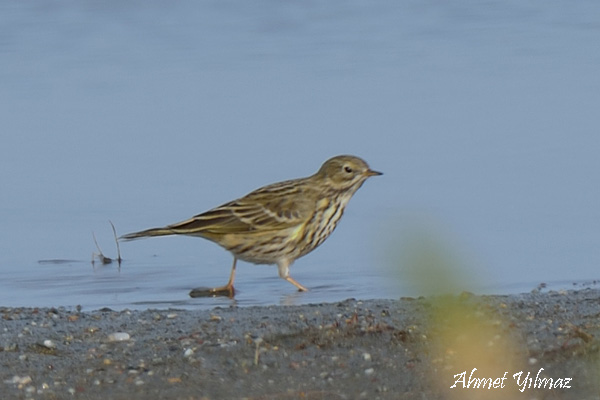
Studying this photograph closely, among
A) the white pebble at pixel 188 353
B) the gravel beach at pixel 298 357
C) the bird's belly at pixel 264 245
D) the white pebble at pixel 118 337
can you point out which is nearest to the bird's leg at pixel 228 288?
the bird's belly at pixel 264 245

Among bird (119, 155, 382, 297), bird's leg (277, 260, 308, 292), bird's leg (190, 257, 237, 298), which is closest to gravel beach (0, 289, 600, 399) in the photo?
bird's leg (190, 257, 237, 298)

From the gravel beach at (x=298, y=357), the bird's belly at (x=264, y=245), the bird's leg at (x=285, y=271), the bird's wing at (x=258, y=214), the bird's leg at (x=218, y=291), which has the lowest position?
the gravel beach at (x=298, y=357)

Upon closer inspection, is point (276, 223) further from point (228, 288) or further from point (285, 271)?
point (228, 288)

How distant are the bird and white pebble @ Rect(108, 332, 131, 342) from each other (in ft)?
8.34

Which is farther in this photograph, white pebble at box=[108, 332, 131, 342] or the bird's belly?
the bird's belly

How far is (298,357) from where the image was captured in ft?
20.7

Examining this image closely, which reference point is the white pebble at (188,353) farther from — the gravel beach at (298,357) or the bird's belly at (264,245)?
the bird's belly at (264,245)

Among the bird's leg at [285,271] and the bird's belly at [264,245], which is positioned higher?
the bird's belly at [264,245]

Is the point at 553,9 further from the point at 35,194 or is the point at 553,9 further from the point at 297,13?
the point at 35,194

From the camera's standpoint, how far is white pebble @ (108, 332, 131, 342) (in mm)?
7011

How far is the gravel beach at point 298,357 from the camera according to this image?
5703 millimetres

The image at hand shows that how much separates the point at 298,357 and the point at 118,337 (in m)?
1.15

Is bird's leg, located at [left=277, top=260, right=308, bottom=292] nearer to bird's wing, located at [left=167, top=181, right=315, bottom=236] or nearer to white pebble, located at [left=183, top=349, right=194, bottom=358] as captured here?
bird's wing, located at [left=167, top=181, right=315, bottom=236]

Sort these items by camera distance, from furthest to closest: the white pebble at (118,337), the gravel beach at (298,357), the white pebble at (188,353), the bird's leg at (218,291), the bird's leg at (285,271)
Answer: the bird's leg at (285,271) → the bird's leg at (218,291) → the white pebble at (118,337) → the white pebble at (188,353) → the gravel beach at (298,357)
